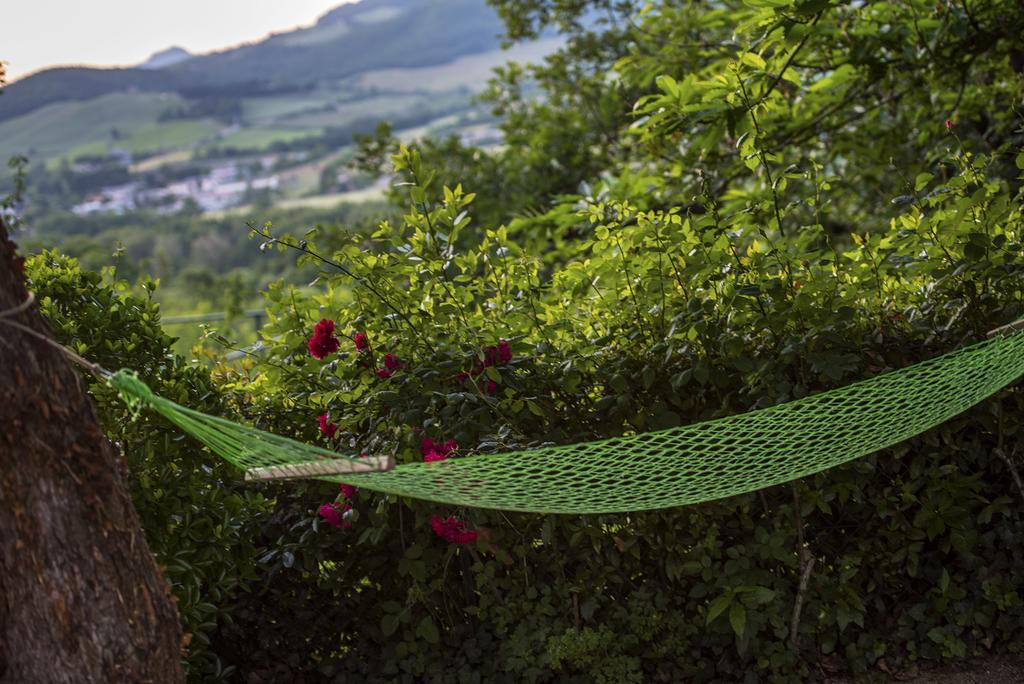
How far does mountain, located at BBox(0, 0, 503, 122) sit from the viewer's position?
37.8 m

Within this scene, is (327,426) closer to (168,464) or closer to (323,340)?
(323,340)

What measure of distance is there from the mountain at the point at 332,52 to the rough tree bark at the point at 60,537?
37097 millimetres

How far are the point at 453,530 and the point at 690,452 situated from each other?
0.62 m

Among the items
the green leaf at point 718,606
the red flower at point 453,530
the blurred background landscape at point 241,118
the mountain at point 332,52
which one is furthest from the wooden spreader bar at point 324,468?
the mountain at point 332,52

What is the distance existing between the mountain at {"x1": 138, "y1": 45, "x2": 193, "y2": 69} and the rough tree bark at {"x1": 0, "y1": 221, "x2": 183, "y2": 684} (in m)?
38.5

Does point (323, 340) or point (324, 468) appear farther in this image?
point (323, 340)

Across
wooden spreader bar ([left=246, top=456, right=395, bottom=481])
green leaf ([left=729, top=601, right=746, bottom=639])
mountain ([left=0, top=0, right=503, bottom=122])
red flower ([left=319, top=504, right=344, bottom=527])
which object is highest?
mountain ([left=0, top=0, right=503, bottom=122])

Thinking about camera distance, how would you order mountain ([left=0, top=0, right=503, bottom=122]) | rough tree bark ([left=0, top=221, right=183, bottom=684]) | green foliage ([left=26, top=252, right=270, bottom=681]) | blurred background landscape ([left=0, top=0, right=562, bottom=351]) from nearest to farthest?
rough tree bark ([left=0, top=221, right=183, bottom=684]) < green foliage ([left=26, top=252, right=270, bottom=681]) < blurred background landscape ([left=0, top=0, right=562, bottom=351]) < mountain ([left=0, top=0, right=503, bottom=122])

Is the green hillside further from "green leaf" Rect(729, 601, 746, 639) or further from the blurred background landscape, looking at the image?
"green leaf" Rect(729, 601, 746, 639)

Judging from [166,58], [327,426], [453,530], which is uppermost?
[166,58]

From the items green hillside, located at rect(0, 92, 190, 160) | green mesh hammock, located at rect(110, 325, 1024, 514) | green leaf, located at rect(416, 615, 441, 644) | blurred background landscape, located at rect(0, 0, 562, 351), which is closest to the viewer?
green mesh hammock, located at rect(110, 325, 1024, 514)

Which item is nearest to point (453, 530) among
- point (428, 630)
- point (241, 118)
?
point (428, 630)

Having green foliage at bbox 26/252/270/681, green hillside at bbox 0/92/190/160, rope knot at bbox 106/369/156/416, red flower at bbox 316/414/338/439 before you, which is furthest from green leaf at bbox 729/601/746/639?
green hillside at bbox 0/92/190/160

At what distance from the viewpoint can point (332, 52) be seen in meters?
39.3
